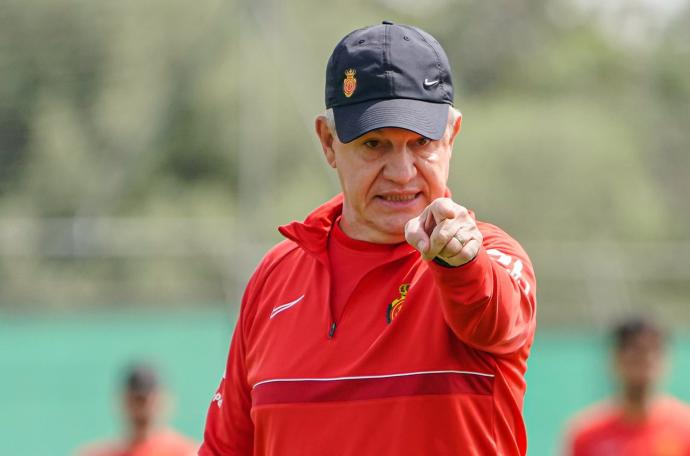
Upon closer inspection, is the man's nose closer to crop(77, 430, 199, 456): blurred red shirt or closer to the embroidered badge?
the embroidered badge

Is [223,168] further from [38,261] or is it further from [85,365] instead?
[85,365]

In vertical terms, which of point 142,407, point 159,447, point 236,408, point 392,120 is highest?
point 392,120

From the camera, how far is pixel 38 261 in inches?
513

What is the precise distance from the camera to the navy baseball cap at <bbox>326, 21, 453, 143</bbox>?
2.71 m

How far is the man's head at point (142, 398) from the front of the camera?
25.0 ft

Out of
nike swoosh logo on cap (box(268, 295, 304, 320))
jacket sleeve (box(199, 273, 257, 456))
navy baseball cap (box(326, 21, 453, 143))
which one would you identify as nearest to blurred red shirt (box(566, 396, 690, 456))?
jacket sleeve (box(199, 273, 257, 456))

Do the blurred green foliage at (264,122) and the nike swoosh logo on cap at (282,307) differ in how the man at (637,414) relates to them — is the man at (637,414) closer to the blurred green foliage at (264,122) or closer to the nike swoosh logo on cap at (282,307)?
the nike swoosh logo on cap at (282,307)

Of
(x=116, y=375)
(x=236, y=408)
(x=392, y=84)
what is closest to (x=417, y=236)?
(x=392, y=84)

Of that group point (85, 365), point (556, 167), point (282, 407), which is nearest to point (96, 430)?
point (85, 365)

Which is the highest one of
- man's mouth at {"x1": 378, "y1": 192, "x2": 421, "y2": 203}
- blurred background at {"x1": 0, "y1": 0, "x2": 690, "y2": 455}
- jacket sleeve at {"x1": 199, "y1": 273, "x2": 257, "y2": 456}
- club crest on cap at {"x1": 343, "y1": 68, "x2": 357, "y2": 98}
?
blurred background at {"x1": 0, "y1": 0, "x2": 690, "y2": 455}

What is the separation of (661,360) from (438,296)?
4407 mm

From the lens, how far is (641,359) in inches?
261

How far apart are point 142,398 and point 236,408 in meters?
4.68

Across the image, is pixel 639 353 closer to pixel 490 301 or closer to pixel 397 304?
pixel 397 304
